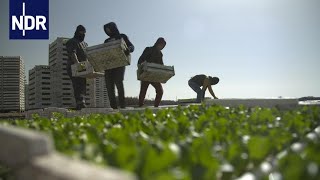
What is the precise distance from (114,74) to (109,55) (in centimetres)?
52

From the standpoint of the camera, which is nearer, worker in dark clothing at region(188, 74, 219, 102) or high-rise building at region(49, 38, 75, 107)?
worker in dark clothing at region(188, 74, 219, 102)

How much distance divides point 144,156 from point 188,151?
32 cm

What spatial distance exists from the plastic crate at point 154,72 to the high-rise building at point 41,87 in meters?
65.9

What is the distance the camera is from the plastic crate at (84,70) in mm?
9898

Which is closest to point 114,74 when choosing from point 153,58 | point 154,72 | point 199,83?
point 154,72

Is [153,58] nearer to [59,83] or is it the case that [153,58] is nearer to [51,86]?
[59,83]

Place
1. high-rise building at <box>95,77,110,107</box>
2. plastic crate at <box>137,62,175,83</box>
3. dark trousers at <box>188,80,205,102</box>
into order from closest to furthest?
plastic crate at <box>137,62,175,83</box> → dark trousers at <box>188,80,205,102</box> → high-rise building at <box>95,77,110,107</box>

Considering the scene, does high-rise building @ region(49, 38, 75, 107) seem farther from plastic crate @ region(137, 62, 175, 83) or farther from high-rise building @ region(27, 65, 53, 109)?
plastic crate @ region(137, 62, 175, 83)

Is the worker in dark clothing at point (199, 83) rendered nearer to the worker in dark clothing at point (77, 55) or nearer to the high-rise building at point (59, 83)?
the worker in dark clothing at point (77, 55)

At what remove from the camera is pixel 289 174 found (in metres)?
1.27

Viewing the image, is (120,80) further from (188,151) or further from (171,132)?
(188,151)

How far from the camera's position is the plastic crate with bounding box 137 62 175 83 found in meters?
9.55

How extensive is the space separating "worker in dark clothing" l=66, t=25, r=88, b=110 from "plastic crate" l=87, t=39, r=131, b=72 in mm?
1028

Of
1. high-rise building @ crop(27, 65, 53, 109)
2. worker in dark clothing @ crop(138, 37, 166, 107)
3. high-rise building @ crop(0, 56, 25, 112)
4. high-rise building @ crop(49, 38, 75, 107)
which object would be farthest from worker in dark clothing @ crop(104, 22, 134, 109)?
high-rise building @ crop(0, 56, 25, 112)
